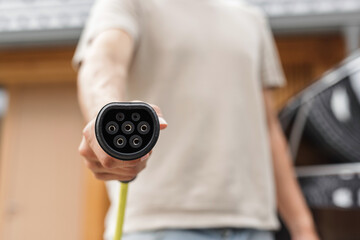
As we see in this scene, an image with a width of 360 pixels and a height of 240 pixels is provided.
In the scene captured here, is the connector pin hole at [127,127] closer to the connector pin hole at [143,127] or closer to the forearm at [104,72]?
the connector pin hole at [143,127]

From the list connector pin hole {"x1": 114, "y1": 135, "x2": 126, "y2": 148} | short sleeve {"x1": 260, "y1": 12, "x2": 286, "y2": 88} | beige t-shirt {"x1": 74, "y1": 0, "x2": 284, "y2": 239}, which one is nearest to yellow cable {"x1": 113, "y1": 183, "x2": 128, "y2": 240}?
connector pin hole {"x1": 114, "y1": 135, "x2": 126, "y2": 148}

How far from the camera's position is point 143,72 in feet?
2.96

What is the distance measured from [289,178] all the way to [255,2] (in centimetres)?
201

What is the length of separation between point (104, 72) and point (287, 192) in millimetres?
661

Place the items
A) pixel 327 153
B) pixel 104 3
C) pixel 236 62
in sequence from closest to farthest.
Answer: pixel 104 3 < pixel 236 62 < pixel 327 153

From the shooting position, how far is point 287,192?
1.19m

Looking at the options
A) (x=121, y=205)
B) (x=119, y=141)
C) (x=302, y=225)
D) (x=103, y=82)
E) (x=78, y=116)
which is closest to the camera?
(x=119, y=141)

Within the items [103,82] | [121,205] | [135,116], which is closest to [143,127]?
[135,116]

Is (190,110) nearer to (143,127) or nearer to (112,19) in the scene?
(112,19)

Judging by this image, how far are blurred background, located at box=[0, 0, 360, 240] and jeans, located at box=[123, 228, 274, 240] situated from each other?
1.80ft

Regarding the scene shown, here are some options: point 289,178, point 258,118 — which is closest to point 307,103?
point 289,178

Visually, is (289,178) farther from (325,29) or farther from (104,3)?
(325,29)

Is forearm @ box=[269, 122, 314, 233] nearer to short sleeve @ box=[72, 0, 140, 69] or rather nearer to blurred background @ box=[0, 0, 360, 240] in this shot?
blurred background @ box=[0, 0, 360, 240]

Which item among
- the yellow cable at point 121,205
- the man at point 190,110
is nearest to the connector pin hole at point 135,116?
the yellow cable at point 121,205
